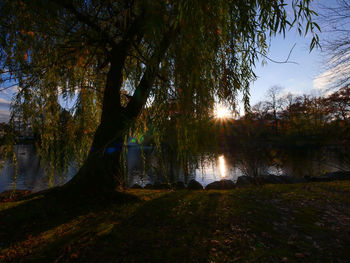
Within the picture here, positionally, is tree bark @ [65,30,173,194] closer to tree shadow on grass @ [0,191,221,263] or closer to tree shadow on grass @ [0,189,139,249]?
tree shadow on grass @ [0,189,139,249]

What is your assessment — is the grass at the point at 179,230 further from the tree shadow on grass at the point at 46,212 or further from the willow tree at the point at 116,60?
the willow tree at the point at 116,60

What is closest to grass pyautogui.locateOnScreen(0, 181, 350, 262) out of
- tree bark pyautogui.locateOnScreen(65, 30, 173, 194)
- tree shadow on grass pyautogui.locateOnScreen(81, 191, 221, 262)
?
tree shadow on grass pyautogui.locateOnScreen(81, 191, 221, 262)

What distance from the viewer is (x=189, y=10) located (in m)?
1.62

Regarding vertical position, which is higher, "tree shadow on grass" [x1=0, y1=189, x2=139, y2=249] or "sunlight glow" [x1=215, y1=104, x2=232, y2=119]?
"sunlight glow" [x1=215, y1=104, x2=232, y2=119]

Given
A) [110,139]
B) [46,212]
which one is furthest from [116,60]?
[46,212]

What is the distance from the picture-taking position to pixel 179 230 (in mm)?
2484

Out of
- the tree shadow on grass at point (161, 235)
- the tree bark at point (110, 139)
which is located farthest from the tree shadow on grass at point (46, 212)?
the tree shadow on grass at point (161, 235)

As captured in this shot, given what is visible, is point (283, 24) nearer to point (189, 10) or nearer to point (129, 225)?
point (189, 10)

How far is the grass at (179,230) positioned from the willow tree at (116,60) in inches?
28.1

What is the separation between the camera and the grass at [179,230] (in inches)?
78.5

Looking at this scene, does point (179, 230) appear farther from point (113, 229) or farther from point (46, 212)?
point (46, 212)

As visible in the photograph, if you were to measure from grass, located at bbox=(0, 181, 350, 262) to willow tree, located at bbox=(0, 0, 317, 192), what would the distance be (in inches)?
28.1

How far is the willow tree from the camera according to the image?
1.87 meters

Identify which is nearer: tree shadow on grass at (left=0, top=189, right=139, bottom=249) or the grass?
the grass
